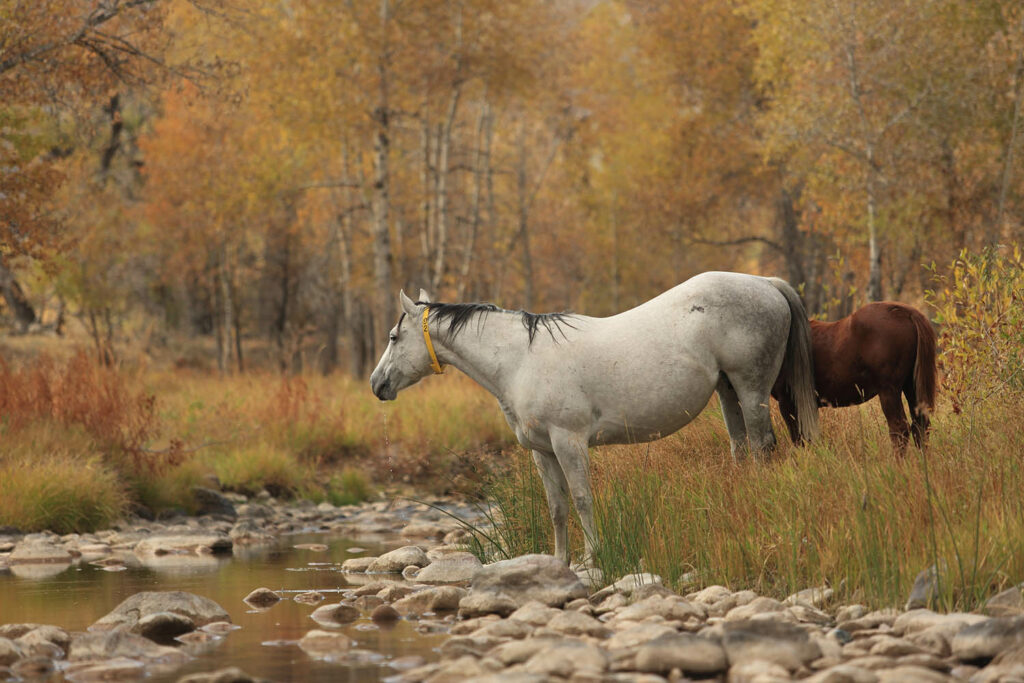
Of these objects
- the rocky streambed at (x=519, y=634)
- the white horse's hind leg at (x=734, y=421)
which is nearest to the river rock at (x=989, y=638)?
the rocky streambed at (x=519, y=634)

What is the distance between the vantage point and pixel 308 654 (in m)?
6.40

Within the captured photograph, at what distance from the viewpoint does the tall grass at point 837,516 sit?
6.45 metres

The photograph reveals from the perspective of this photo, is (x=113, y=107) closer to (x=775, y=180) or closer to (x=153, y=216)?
(x=153, y=216)

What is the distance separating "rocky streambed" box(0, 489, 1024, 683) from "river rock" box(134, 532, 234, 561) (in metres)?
2.52

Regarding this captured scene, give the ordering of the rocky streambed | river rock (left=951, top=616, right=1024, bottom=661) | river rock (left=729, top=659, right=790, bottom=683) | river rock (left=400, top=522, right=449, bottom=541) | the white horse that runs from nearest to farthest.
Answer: river rock (left=729, top=659, right=790, bottom=683) → river rock (left=951, top=616, right=1024, bottom=661) → the rocky streambed → the white horse → river rock (left=400, top=522, right=449, bottom=541)

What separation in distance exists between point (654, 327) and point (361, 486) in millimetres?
9201

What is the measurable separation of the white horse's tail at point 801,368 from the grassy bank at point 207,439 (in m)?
3.64

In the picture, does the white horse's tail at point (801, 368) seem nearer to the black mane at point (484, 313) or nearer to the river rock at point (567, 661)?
the black mane at point (484, 313)

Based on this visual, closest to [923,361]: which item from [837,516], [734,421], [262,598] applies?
[734,421]

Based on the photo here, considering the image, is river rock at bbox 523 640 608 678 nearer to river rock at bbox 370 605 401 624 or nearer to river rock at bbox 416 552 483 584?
river rock at bbox 370 605 401 624

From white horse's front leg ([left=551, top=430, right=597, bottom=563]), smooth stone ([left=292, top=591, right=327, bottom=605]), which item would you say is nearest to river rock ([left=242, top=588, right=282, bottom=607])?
smooth stone ([left=292, top=591, right=327, bottom=605])

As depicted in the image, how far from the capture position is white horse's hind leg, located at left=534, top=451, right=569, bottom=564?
8068mm

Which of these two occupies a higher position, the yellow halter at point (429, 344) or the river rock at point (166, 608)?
the yellow halter at point (429, 344)

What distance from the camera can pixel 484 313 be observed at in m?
8.26
